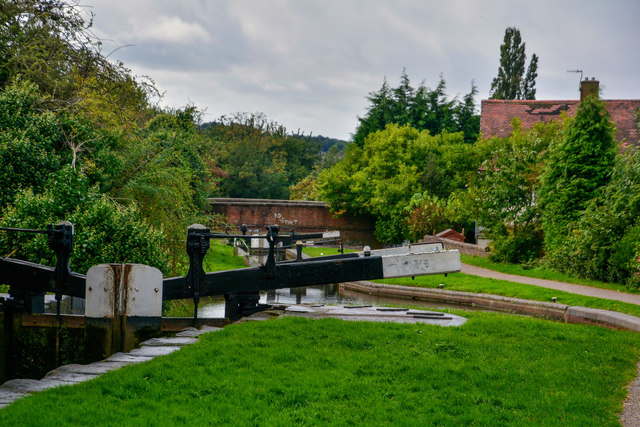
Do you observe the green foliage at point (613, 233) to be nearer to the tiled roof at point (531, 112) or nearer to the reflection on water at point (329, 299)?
the reflection on water at point (329, 299)

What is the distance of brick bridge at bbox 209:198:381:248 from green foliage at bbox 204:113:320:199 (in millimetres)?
7188

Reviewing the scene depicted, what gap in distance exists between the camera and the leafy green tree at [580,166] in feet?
63.6

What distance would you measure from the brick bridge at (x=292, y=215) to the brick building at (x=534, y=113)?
10936 millimetres

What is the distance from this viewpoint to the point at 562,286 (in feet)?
55.3

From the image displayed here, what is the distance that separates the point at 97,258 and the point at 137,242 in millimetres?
679

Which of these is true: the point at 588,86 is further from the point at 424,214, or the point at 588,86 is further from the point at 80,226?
the point at 80,226

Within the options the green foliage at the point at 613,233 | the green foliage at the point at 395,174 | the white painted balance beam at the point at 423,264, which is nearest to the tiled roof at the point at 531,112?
the green foliage at the point at 395,174

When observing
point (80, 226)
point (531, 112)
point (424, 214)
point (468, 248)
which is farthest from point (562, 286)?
point (531, 112)

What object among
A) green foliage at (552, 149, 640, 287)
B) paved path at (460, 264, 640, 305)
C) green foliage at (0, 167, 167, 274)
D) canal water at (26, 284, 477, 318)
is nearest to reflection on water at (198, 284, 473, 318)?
canal water at (26, 284, 477, 318)

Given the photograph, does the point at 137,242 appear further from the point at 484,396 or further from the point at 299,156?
the point at 299,156

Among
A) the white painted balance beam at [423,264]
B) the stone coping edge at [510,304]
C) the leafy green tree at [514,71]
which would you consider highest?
the leafy green tree at [514,71]

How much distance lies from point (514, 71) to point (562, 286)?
1847 inches

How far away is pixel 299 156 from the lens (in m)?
65.1

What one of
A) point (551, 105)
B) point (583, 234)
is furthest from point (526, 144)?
point (551, 105)
